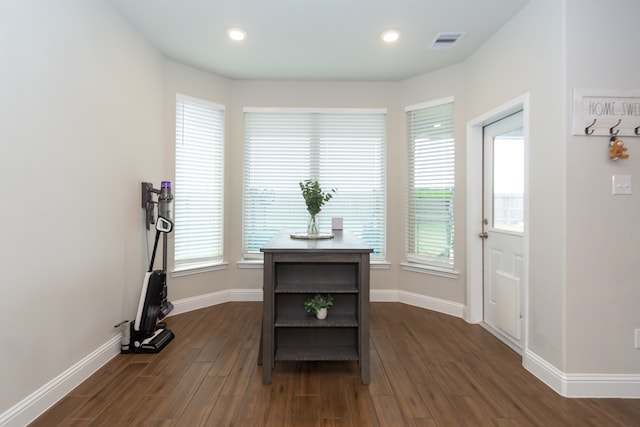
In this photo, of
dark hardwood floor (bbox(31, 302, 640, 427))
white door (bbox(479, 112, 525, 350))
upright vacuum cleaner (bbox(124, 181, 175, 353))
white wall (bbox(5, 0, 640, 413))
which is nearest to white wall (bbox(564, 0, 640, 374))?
white wall (bbox(5, 0, 640, 413))

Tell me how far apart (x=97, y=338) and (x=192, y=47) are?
2.85m

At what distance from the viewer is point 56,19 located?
2.15 metres

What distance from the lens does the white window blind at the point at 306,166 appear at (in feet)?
14.2

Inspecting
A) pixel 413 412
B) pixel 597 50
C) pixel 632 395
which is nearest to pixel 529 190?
pixel 597 50

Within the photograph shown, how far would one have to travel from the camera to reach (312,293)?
249 cm

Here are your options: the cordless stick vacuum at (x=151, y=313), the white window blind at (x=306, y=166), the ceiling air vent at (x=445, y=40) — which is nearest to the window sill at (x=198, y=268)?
the white window blind at (x=306, y=166)

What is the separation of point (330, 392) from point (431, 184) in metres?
2.69

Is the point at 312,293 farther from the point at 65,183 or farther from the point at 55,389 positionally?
the point at 65,183

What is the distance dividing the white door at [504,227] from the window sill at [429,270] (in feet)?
1.22

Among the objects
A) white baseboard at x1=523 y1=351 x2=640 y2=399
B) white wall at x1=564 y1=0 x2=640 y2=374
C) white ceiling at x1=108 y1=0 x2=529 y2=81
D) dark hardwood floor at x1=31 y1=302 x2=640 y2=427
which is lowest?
dark hardwood floor at x1=31 y1=302 x2=640 y2=427

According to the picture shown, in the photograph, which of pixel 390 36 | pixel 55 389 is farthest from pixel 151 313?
pixel 390 36

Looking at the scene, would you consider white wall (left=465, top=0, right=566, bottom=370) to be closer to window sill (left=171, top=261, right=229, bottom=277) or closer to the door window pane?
the door window pane

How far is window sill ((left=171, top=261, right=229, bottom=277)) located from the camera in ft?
12.5

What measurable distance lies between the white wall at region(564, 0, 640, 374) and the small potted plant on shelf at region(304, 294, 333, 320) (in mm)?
1633
